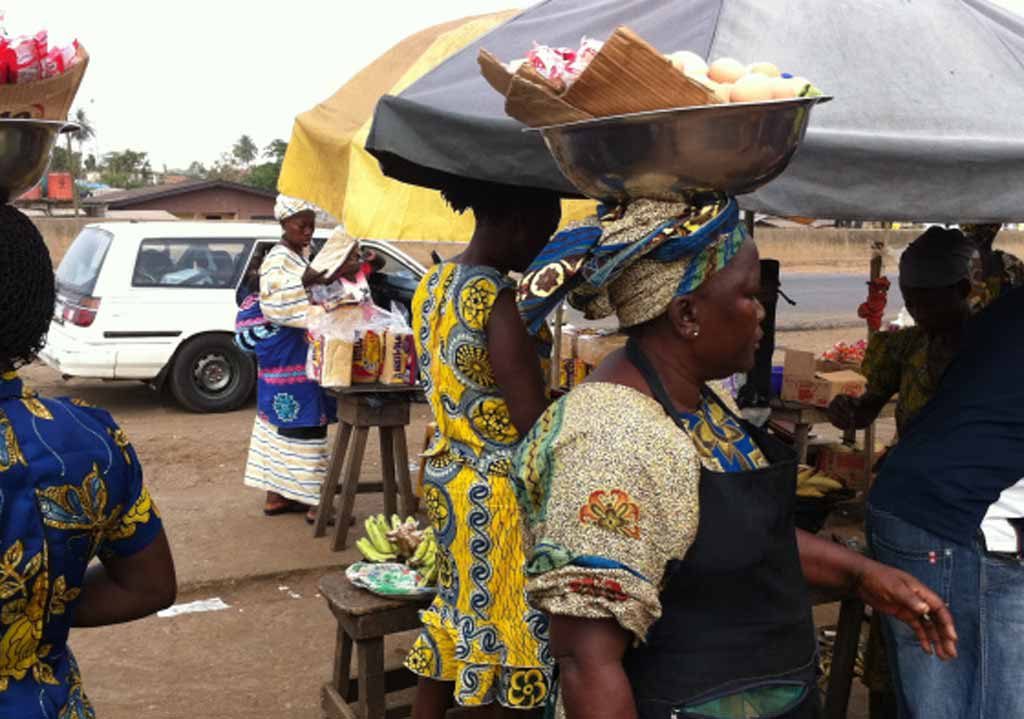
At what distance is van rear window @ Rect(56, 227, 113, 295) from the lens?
→ 1009 centimetres

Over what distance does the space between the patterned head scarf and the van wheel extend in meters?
8.85

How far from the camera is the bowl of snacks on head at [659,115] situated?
1953 millimetres

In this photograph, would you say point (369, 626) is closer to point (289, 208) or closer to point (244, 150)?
point (289, 208)

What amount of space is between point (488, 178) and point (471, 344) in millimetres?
487

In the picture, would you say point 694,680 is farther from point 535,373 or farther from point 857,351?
point 857,351

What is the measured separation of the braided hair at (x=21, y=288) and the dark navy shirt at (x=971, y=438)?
2170 mm

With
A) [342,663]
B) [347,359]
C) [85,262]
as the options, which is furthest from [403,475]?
[85,262]

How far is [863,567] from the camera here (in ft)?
7.47

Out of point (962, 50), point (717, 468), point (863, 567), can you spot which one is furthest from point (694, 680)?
point (962, 50)

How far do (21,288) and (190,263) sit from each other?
8921mm

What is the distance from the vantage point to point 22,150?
225 cm

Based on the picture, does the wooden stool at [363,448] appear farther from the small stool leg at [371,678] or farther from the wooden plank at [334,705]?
the small stool leg at [371,678]

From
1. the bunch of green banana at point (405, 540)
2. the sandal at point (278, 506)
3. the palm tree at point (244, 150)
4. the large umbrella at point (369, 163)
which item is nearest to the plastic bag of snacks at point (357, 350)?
the sandal at point (278, 506)

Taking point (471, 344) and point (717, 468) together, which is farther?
point (471, 344)
